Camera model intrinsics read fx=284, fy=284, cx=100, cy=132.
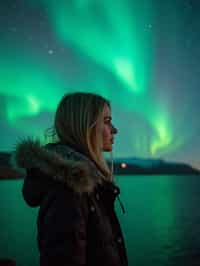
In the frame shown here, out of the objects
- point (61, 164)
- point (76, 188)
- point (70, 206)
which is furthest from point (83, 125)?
point (70, 206)

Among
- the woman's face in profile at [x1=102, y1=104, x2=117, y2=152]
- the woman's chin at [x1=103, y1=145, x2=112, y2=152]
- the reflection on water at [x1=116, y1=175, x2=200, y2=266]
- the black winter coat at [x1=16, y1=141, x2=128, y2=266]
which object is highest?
the woman's face in profile at [x1=102, y1=104, x2=117, y2=152]

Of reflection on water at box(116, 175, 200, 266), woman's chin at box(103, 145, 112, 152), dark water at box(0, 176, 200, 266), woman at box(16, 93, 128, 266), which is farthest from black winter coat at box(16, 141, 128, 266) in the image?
reflection on water at box(116, 175, 200, 266)

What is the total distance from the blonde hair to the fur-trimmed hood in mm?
80

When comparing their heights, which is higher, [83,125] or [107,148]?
[83,125]

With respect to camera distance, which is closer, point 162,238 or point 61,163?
point 61,163

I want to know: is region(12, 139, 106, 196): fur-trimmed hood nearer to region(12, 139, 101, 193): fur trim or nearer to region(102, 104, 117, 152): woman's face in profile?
region(12, 139, 101, 193): fur trim

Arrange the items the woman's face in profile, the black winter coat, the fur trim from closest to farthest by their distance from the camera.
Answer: the black winter coat → the fur trim → the woman's face in profile

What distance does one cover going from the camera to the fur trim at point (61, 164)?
6.53 ft

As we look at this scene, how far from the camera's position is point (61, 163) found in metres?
2.04

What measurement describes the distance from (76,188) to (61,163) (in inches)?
8.5

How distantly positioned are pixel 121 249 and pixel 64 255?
1.92 ft

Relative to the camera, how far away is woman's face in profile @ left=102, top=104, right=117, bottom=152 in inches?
95.8

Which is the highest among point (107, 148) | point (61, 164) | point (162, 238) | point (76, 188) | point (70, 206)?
point (107, 148)

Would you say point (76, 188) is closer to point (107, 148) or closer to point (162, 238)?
point (107, 148)
